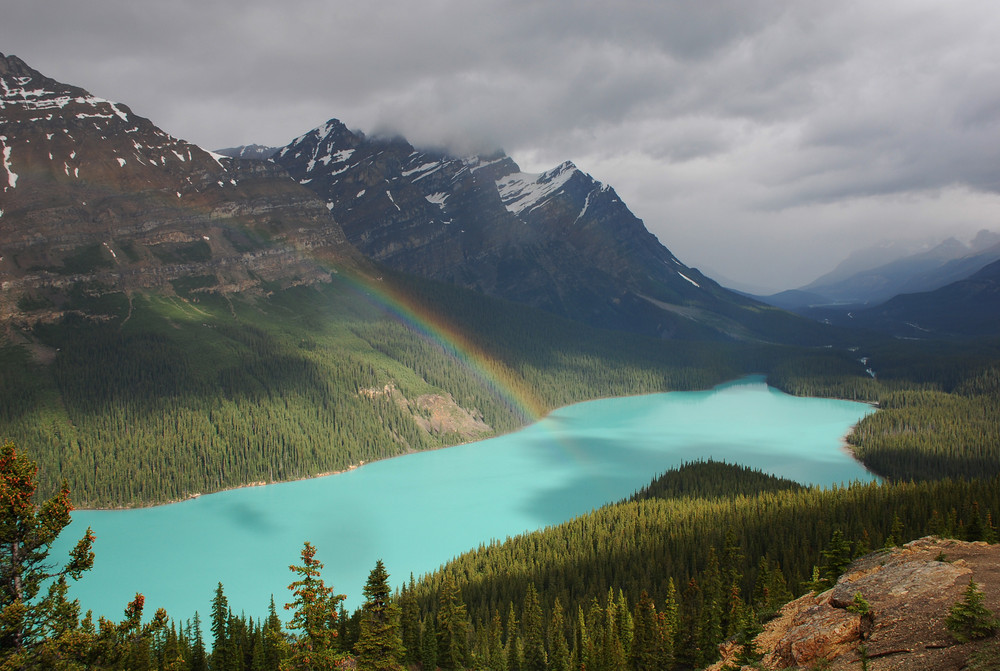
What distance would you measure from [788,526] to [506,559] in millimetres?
25039

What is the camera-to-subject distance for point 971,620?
55.8 ft

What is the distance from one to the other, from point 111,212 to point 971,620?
177 metres

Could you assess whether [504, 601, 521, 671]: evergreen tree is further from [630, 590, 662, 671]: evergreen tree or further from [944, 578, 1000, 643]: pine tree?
[944, 578, 1000, 643]: pine tree

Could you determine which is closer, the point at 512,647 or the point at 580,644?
the point at 580,644

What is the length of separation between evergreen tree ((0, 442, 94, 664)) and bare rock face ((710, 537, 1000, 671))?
19.4m

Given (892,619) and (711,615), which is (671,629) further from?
(892,619)

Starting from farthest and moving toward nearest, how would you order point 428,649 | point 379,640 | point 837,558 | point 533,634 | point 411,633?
point 533,634 < point 411,633 < point 428,649 < point 837,558 < point 379,640

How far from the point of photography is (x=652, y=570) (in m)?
56.6

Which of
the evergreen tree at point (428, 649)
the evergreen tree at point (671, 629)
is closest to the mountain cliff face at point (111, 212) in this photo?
the evergreen tree at point (428, 649)

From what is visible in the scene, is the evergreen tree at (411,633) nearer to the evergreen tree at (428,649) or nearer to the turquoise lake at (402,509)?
the evergreen tree at (428,649)

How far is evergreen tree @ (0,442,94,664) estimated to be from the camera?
1608 centimetres

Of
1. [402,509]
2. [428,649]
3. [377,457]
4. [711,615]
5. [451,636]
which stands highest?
[377,457]

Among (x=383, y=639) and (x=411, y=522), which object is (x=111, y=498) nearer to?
(x=411, y=522)

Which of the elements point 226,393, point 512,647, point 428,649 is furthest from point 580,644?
point 226,393
